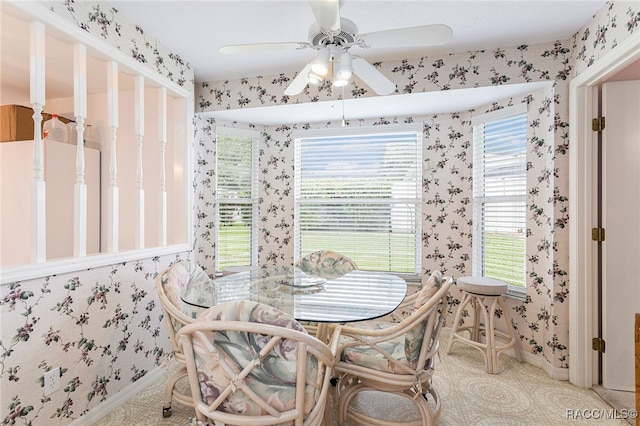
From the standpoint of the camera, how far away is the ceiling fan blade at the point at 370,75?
73.4 inches

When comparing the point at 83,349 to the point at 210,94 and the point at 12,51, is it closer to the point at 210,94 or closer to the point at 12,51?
the point at 12,51

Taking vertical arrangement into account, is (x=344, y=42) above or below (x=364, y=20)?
below

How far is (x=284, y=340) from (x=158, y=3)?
2197mm

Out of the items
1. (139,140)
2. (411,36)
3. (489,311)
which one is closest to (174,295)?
(139,140)

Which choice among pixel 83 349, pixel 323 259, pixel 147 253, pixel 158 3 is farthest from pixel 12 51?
pixel 323 259

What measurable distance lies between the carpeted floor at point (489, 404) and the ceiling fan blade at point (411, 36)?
216 cm

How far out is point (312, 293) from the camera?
1.96 metres

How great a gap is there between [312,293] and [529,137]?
2.32 m

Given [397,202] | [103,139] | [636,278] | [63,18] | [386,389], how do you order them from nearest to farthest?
[386,389]
[63,18]
[636,278]
[103,139]
[397,202]

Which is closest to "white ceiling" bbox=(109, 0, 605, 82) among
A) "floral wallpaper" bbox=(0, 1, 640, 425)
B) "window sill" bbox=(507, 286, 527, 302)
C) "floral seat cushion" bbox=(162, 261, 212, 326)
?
"floral wallpaper" bbox=(0, 1, 640, 425)

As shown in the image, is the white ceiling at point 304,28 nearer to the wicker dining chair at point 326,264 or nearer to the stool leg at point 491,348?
the wicker dining chair at point 326,264

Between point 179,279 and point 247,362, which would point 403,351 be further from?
point 179,279

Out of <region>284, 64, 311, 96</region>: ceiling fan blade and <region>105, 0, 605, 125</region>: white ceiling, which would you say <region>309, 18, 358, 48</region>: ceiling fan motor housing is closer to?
<region>284, 64, 311, 96</region>: ceiling fan blade

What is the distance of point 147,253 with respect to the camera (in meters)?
2.39
